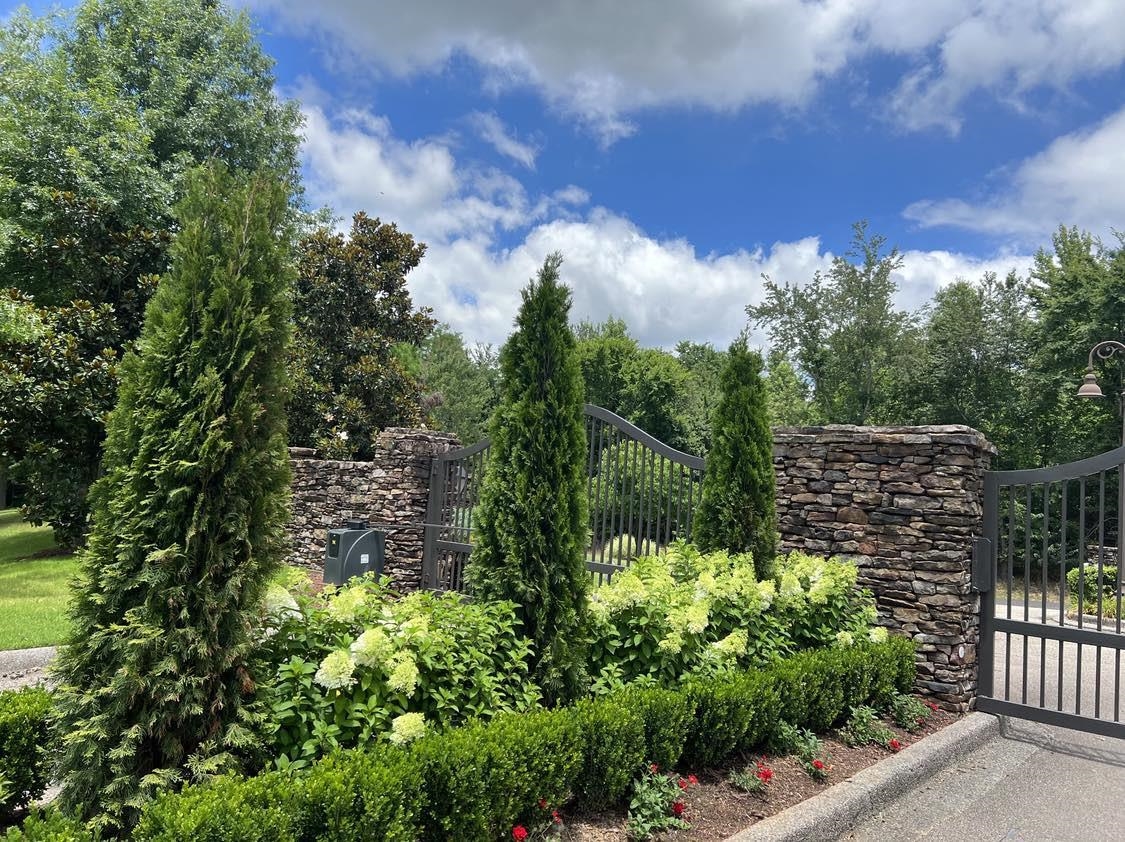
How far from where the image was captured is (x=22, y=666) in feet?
19.1

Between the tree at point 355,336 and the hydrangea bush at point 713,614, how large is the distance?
11798 millimetres

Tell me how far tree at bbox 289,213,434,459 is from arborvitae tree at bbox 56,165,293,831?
13.0 meters

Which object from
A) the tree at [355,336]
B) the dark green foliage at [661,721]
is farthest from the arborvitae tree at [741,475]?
the tree at [355,336]

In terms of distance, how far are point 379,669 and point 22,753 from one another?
1.46 meters

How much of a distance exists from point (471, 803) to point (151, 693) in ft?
3.97

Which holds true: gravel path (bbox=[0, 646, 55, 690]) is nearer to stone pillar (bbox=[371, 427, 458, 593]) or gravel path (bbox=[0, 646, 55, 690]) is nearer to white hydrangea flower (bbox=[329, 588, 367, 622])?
white hydrangea flower (bbox=[329, 588, 367, 622])

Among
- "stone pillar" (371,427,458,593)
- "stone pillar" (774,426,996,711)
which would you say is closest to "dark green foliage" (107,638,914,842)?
"stone pillar" (774,426,996,711)

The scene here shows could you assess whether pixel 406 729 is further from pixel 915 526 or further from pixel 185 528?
pixel 915 526

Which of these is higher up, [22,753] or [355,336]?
[355,336]

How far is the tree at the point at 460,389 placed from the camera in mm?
27281

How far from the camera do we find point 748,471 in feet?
18.5

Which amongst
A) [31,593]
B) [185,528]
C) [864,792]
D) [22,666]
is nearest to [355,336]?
[31,593]

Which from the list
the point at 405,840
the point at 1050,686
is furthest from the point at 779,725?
the point at 1050,686

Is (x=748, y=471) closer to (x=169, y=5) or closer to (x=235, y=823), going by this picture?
(x=235, y=823)
